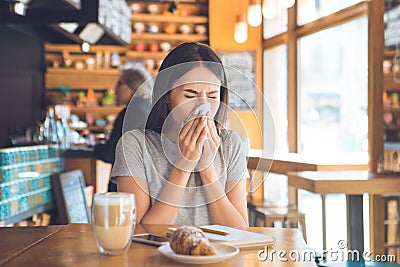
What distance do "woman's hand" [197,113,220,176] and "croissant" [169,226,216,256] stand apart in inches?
21.5

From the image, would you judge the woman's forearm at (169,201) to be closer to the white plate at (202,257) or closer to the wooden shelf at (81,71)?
the white plate at (202,257)

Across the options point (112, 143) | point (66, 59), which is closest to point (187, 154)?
point (112, 143)

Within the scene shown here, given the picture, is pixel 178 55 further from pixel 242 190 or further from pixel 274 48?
pixel 274 48

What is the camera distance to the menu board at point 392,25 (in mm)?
4348

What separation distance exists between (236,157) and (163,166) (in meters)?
0.26

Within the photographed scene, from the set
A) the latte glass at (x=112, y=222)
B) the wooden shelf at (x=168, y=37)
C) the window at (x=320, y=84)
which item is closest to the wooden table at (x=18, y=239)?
the latte glass at (x=112, y=222)

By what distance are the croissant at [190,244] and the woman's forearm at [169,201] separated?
573 mm

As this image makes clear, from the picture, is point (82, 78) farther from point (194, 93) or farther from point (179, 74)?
point (194, 93)

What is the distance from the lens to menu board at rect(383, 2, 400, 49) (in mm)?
4348

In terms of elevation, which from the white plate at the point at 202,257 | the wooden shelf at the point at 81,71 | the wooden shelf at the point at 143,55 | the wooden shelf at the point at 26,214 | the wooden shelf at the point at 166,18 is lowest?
the wooden shelf at the point at 26,214

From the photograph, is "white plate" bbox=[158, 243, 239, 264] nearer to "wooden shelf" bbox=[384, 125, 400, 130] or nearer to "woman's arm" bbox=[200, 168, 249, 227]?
"woman's arm" bbox=[200, 168, 249, 227]

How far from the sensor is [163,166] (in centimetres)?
199

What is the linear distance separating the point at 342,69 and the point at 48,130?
306 cm

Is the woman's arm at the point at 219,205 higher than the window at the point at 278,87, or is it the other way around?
the window at the point at 278,87
